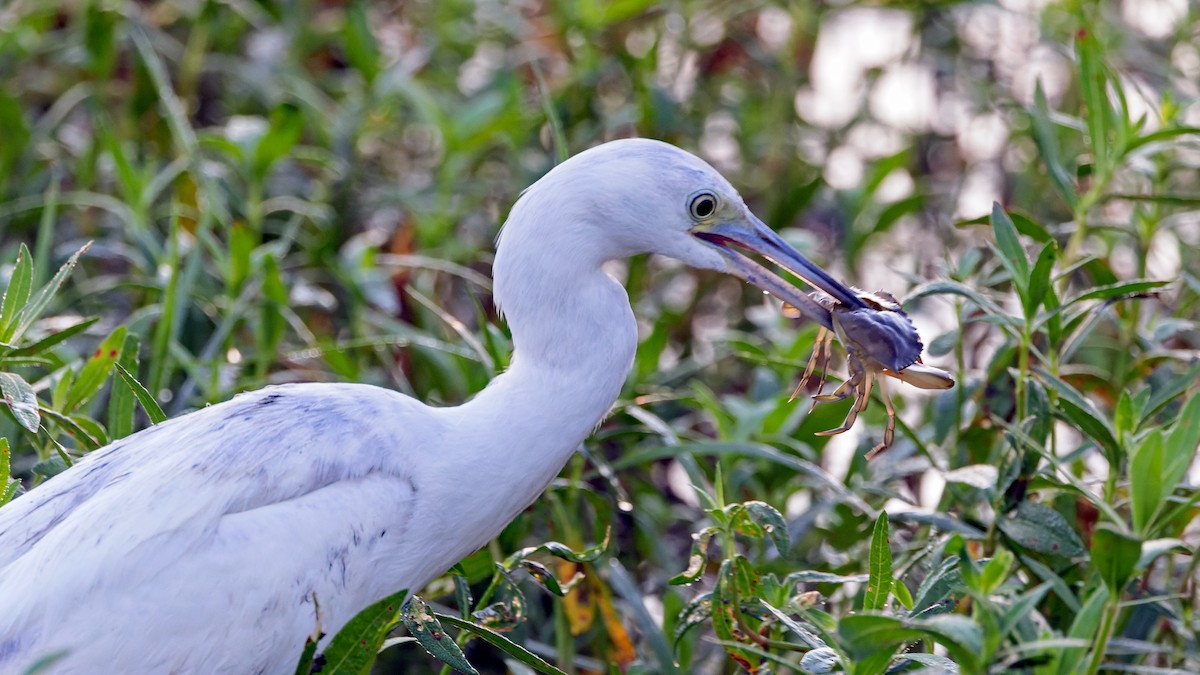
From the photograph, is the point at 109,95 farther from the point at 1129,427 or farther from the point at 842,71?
the point at 1129,427

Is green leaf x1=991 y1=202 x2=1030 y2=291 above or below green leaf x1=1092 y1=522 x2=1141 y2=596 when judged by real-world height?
above

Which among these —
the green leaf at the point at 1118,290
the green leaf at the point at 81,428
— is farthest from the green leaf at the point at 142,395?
the green leaf at the point at 1118,290

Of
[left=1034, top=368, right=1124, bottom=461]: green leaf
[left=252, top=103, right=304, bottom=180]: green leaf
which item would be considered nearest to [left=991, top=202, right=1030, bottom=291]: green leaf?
[left=1034, top=368, right=1124, bottom=461]: green leaf

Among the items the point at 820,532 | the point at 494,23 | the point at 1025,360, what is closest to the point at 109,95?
the point at 494,23

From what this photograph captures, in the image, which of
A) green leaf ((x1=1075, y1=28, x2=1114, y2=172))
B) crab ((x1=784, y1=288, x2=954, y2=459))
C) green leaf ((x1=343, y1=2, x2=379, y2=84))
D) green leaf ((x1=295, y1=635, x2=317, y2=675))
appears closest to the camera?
green leaf ((x1=295, y1=635, x2=317, y2=675))

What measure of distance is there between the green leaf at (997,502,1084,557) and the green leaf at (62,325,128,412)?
1.66 m

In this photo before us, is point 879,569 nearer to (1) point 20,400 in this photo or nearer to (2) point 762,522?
(2) point 762,522

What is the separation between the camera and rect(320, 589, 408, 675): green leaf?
80.4 inches

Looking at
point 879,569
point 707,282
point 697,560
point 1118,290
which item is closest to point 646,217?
point 697,560

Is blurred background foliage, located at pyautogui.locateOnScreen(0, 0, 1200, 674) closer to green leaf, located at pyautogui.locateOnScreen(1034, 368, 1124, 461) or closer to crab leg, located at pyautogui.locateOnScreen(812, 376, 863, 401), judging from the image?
green leaf, located at pyautogui.locateOnScreen(1034, 368, 1124, 461)

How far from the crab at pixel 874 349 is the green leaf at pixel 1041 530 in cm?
34

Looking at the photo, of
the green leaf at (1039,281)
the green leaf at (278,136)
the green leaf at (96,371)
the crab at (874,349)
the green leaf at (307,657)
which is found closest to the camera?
the green leaf at (307,657)

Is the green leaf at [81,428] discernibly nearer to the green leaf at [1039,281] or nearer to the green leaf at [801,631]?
the green leaf at [801,631]

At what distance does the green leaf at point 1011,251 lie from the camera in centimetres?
260
